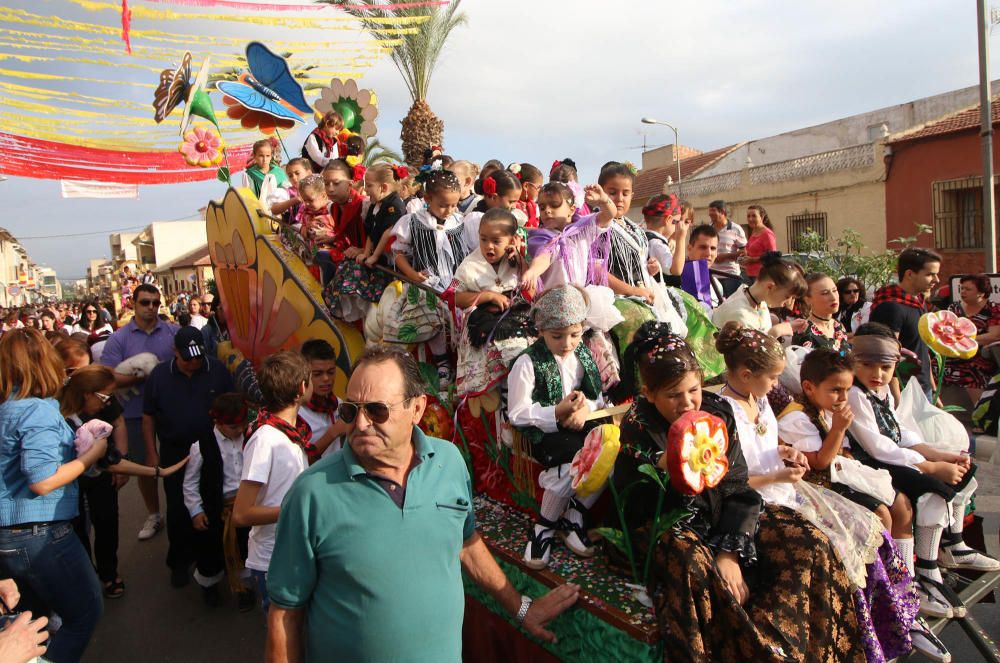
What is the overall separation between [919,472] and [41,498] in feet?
13.7

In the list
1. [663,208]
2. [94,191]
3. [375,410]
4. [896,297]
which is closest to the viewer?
[375,410]

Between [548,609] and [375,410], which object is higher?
[375,410]

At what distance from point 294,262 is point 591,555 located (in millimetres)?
3666

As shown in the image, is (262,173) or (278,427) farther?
(262,173)

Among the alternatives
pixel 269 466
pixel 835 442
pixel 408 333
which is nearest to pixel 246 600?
pixel 269 466

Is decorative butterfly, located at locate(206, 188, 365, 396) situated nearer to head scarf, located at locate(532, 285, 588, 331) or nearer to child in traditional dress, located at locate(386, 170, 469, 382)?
A: child in traditional dress, located at locate(386, 170, 469, 382)

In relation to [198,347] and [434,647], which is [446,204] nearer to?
[198,347]

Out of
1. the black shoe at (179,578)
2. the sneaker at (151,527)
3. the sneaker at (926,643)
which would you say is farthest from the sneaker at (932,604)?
the sneaker at (151,527)

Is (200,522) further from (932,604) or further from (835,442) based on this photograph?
(932,604)

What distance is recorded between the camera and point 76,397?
12.5 ft

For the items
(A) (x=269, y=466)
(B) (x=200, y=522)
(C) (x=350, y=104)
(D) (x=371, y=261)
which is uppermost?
(C) (x=350, y=104)

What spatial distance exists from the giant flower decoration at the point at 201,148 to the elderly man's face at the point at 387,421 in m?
6.11

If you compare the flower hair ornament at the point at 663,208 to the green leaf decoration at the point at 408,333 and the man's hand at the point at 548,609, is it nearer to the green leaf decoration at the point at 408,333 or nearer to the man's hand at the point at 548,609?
the green leaf decoration at the point at 408,333

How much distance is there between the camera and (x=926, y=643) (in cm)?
261
